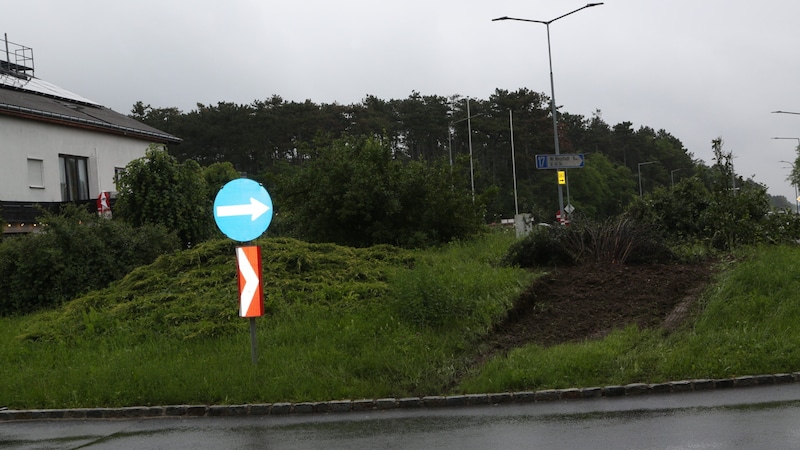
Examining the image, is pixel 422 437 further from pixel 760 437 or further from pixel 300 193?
pixel 300 193

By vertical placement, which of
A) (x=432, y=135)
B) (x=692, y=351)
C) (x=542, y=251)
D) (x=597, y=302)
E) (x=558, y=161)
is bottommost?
(x=692, y=351)

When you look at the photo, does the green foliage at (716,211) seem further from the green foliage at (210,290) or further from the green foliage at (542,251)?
A: the green foliage at (210,290)

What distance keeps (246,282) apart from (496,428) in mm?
4279

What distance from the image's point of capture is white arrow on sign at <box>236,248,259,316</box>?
11.1 meters

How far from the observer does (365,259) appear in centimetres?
1748

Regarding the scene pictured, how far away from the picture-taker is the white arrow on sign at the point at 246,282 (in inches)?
437

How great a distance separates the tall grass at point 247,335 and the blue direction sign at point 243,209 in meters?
1.88

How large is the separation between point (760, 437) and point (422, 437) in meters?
3.06

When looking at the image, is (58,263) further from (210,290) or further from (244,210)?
(244,210)

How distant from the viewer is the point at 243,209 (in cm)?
1079

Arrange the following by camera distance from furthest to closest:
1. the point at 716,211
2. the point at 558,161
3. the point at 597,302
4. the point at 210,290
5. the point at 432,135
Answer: the point at 432,135
the point at 558,161
the point at 716,211
the point at 210,290
the point at 597,302

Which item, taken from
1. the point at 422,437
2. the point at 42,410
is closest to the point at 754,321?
the point at 422,437

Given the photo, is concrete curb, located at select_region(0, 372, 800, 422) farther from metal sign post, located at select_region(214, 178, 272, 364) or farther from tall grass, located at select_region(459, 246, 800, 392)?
metal sign post, located at select_region(214, 178, 272, 364)

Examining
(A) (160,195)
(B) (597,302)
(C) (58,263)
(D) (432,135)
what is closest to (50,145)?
(A) (160,195)
